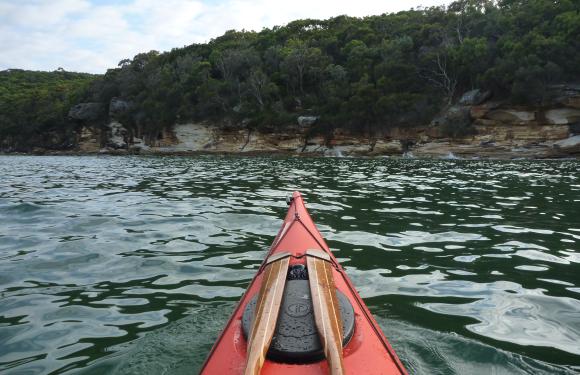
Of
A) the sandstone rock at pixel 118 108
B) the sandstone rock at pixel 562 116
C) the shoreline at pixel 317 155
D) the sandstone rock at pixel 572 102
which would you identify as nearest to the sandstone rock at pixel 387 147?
the shoreline at pixel 317 155

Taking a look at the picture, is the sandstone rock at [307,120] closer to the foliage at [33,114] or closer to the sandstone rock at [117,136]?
the sandstone rock at [117,136]

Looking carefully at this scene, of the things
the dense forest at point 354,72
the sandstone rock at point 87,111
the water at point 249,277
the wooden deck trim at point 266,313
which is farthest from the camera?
the sandstone rock at point 87,111

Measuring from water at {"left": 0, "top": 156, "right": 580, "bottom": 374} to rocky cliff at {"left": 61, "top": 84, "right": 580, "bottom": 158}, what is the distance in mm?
22551

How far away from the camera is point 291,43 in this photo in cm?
5225

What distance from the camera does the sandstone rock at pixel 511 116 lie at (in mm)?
29922

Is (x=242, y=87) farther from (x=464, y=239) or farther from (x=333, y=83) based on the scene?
(x=464, y=239)

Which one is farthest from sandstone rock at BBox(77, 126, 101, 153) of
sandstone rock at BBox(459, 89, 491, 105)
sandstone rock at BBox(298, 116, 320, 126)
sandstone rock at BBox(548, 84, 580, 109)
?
sandstone rock at BBox(548, 84, 580, 109)

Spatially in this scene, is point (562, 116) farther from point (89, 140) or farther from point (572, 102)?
point (89, 140)

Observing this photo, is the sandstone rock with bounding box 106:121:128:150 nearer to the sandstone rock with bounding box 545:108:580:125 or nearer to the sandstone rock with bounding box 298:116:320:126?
the sandstone rock with bounding box 298:116:320:126

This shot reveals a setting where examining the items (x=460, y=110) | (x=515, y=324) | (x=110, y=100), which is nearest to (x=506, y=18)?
(x=460, y=110)

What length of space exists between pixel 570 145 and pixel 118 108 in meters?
48.9

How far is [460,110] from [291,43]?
87.1 feet

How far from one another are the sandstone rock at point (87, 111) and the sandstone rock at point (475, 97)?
45.7 metres

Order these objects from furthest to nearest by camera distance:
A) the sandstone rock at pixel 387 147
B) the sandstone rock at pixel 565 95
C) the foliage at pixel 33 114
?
the foliage at pixel 33 114 < the sandstone rock at pixel 387 147 < the sandstone rock at pixel 565 95
